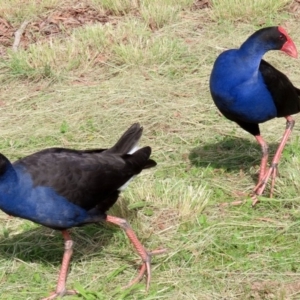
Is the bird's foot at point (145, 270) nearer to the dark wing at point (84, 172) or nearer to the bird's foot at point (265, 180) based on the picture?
the dark wing at point (84, 172)

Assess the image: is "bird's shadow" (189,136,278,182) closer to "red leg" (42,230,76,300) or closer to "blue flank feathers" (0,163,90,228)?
"red leg" (42,230,76,300)

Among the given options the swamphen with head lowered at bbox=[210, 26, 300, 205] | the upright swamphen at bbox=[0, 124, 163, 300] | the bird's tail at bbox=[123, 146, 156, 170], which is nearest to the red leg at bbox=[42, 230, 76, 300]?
the upright swamphen at bbox=[0, 124, 163, 300]

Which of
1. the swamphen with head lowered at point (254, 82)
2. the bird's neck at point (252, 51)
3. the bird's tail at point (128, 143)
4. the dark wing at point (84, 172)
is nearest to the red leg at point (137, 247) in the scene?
the dark wing at point (84, 172)

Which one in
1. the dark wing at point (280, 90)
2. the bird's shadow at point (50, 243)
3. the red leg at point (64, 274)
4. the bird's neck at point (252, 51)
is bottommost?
the bird's shadow at point (50, 243)

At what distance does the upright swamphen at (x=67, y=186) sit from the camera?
3.86 m

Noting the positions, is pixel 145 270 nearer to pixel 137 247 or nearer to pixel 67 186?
pixel 137 247

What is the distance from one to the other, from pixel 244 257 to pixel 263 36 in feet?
5.10

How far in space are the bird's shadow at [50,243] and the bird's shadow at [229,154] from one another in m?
1.13

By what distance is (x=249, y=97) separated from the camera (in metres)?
4.97

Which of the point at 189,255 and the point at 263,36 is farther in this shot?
the point at 263,36

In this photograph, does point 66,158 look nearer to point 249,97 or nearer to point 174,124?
point 249,97

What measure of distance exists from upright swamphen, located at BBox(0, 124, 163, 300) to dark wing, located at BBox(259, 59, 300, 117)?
3.91ft

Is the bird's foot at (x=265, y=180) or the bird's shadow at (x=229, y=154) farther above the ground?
the bird's foot at (x=265, y=180)

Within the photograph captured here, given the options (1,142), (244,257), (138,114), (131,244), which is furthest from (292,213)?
(1,142)
